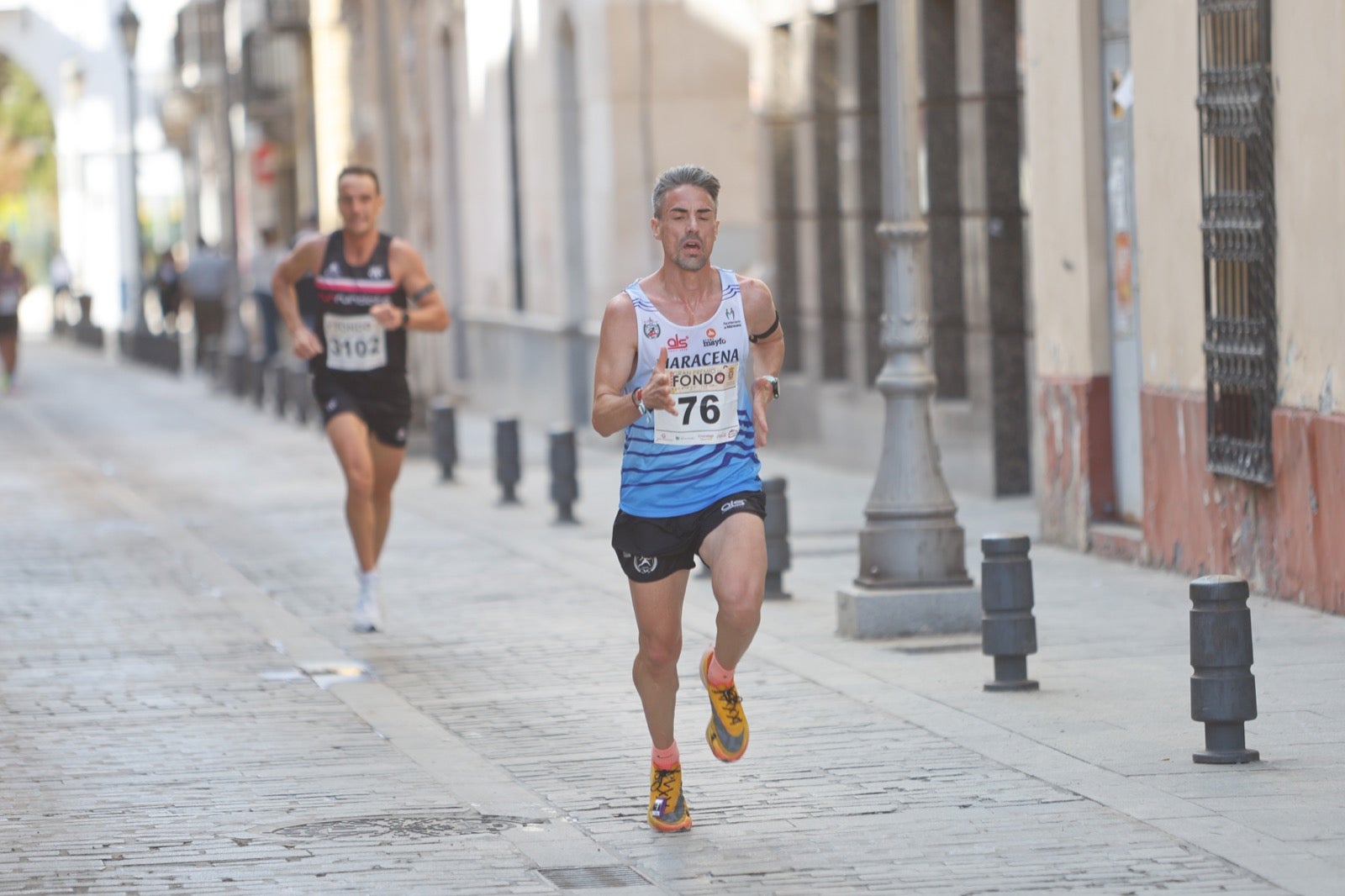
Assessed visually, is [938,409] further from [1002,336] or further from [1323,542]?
[1323,542]

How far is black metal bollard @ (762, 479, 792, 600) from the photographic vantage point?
41.5ft

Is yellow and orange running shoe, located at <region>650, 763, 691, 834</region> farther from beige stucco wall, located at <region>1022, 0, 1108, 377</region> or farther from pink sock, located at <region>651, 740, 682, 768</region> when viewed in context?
beige stucco wall, located at <region>1022, 0, 1108, 377</region>

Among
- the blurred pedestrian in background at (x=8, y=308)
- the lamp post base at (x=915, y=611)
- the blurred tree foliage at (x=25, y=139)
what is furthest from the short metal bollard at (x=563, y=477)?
the blurred tree foliage at (x=25, y=139)

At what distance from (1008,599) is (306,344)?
3827mm

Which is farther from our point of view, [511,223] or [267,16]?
[267,16]

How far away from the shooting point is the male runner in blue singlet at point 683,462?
728 centimetres

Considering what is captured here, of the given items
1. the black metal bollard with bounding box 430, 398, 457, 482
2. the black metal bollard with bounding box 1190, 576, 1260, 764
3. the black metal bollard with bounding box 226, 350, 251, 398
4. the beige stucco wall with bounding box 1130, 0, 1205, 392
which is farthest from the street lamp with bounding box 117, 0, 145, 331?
the black metal bollard with bounding box 1190, 576, 1260, 764

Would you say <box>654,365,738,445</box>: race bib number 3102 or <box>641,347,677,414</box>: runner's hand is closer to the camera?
<box>641,347,677,414</box>: runner's hand

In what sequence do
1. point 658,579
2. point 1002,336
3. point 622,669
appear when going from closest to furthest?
point 658,579, point 622,669, point 1002,336

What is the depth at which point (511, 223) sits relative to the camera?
28875 mm

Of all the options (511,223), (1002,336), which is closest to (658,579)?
(1002,336)

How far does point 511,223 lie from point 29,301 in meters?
58.9

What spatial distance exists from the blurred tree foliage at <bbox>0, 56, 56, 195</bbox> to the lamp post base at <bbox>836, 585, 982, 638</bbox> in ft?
246

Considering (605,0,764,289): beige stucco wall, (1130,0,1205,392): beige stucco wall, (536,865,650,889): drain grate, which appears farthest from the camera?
(605,0,764,289): beige stucco wall
